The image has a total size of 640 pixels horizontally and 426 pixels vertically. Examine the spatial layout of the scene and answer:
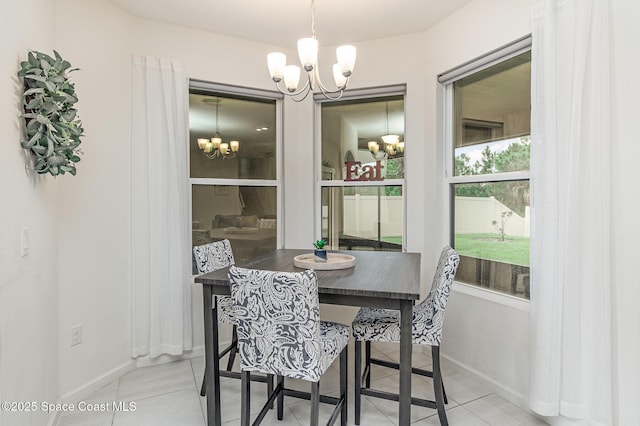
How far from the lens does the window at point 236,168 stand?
3326 millimetres

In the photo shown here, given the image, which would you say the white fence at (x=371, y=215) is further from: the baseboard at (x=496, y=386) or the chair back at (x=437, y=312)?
the chair back at (x=437, y=312)

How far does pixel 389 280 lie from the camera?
1.99m

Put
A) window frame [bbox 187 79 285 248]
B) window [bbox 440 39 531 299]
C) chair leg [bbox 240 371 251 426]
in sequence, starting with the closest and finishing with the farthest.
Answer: chair leg [bbox 240 371 251 426]
window [bbox 440 39 531 299]
window frame [bbox 187 79 285 248]

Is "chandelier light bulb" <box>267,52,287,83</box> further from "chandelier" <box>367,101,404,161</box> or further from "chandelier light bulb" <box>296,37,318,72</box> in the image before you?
"chandelier" <box>367,101,404,161</box>

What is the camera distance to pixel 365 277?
2061mm

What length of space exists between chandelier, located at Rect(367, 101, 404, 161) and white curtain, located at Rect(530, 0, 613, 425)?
1.35 m

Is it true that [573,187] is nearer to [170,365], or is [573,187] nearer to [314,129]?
[314,129]

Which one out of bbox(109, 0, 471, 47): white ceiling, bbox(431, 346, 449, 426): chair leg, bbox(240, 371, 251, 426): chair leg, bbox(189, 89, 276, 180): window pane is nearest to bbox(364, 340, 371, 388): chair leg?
bbox(431, 346, 449, 426): chair leg

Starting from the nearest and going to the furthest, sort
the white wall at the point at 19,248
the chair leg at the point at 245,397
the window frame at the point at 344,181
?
the white wall at the point at 19,248
the chair leg at the point at 245,397
the window frame at the point at 344,181

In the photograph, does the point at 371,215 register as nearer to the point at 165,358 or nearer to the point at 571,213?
the point at 571,213

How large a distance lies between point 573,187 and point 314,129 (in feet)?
7.35

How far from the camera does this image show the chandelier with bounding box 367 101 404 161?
3.44m

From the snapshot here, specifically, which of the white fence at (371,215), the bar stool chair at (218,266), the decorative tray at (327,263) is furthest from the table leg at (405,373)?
the white fence at (371,215)

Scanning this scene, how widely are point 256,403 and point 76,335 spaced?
127 cm
